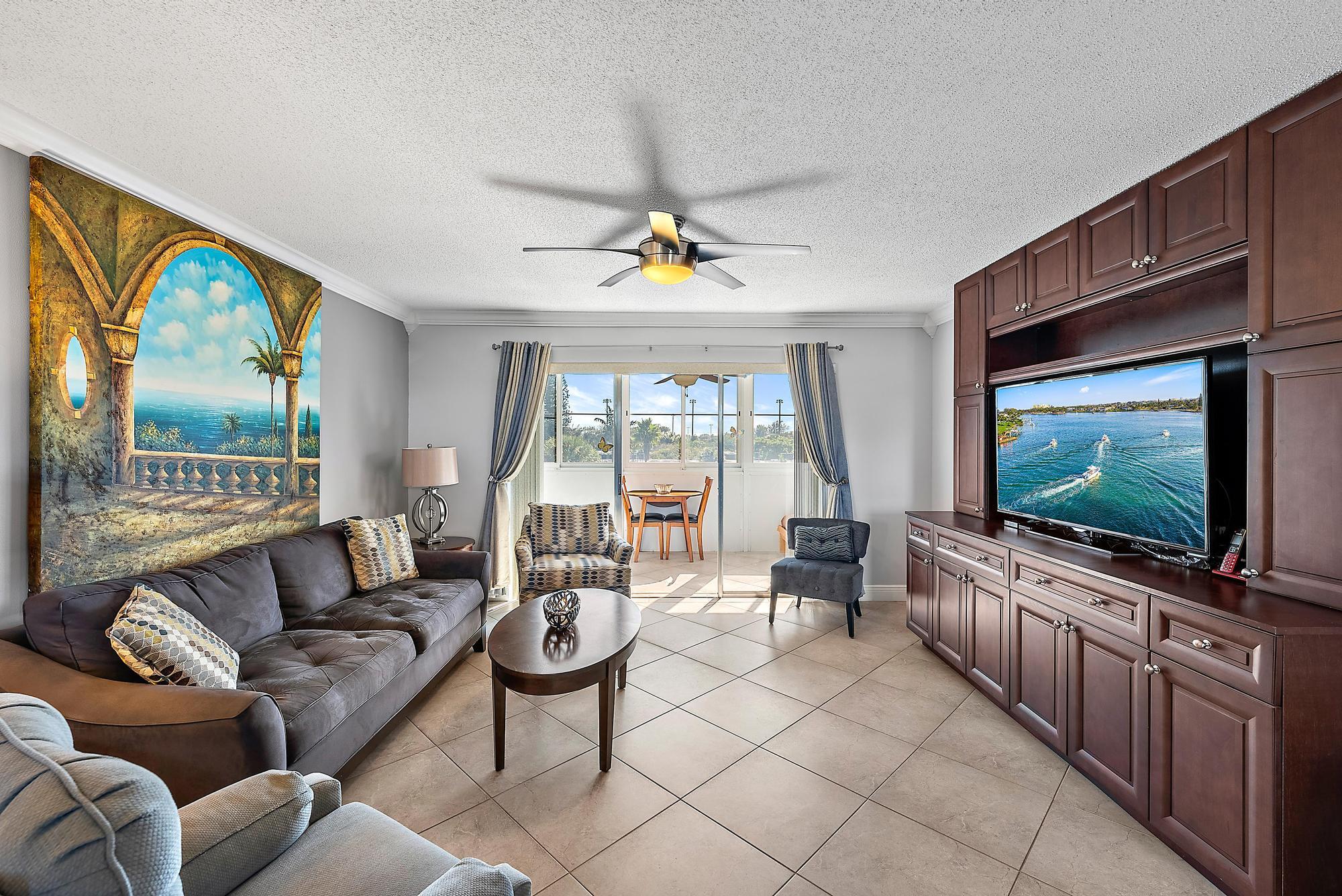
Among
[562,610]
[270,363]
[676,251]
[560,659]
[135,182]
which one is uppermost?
[135,182]

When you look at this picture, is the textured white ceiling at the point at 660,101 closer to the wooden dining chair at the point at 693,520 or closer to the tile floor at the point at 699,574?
the wooden dining chair at the point at 693,520

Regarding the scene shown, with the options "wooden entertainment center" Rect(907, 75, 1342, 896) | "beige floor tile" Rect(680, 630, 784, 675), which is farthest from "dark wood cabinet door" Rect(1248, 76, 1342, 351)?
"beige floor tile" Rect(680, 630, 784, 675)

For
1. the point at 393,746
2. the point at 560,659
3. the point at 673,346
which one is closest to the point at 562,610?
the point at 560,659

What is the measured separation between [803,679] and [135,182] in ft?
13.4

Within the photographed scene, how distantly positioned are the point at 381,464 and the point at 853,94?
13.7 feet

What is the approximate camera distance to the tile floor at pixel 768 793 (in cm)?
178

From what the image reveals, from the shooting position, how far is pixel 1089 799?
85.0 inches

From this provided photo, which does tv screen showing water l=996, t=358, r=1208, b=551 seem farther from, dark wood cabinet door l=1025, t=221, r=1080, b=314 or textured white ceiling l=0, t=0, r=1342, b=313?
textured white ceiling l=0, t=0, r=1342, b=313

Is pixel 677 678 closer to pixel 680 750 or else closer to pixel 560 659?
pixel 680 750

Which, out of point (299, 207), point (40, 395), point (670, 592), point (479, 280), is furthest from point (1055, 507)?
point (40, 395)

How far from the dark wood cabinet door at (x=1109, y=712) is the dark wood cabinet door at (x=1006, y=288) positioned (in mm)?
1781

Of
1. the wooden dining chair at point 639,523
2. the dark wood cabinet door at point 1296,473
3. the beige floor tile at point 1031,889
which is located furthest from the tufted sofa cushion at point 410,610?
the dark wood cabinet door at point 1296,473

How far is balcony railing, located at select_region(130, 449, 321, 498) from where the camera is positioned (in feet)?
7.90

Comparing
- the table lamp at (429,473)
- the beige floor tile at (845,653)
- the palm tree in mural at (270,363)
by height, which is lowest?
the beige floor tile at (845,653)
